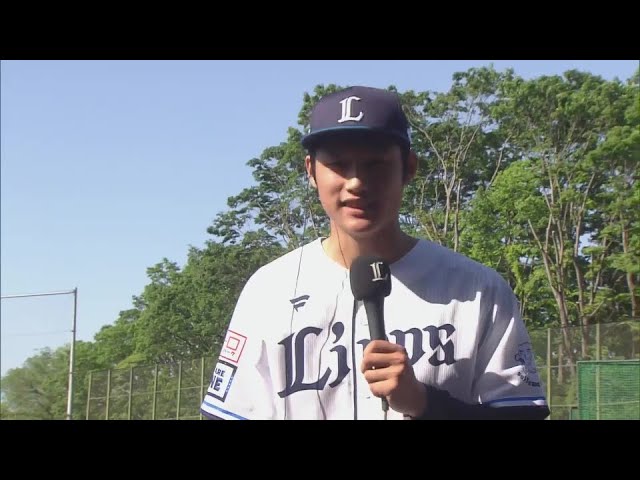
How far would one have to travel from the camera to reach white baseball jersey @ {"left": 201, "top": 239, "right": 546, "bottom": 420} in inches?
96.6

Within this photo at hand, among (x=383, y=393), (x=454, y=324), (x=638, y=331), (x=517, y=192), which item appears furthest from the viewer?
(x=638, y=331)

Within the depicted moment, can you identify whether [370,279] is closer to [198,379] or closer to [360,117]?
[360,117]

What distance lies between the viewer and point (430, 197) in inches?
123

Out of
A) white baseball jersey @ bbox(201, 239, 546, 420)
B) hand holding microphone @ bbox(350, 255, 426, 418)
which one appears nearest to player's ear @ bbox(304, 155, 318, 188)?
white baseball jersey @ bbox(201, 239, 546, 420)

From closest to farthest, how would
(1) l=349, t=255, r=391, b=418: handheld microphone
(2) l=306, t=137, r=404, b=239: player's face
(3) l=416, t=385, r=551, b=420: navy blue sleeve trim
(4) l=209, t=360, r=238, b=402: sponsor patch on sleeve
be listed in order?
(1) l=349, t=255, r=391, b=418: handheld microphone
(3) l=416, t=385, r=551, b=420: navy blue sleeve trim
(4) l=209, t=360, r=238, b=402: sponsor patch on sleeve
(2) l=306, t=137, r=404, b=239: player's face

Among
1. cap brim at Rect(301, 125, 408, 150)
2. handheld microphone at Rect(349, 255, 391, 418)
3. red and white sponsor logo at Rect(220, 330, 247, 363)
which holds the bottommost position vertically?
red and white sponsor logo at Rect(220, 330, 247, 363)

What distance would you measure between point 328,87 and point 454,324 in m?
0.92

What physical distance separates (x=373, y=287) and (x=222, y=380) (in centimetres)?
55

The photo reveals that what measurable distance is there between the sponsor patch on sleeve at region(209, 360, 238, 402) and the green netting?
281 cm

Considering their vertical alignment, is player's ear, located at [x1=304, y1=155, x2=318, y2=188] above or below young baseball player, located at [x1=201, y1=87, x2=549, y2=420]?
above

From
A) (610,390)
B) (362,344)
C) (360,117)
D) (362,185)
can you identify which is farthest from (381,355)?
(610,390)

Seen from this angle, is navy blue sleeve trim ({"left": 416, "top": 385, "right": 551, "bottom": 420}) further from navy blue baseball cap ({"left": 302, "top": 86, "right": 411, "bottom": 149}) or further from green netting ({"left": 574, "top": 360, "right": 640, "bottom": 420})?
green netting ({"left": 574, "top": 360, "right": 640, "bottom": 420})
